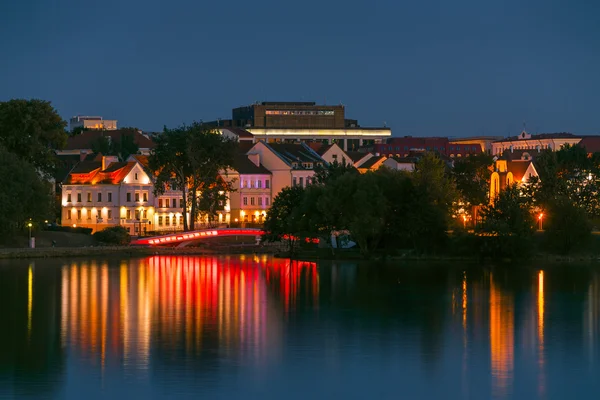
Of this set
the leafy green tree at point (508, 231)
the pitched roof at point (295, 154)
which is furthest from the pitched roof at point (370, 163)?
the leafy green tree at point (508, 231)

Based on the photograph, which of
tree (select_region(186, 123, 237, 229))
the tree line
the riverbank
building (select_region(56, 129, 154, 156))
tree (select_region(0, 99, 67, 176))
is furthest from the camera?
building (select_region(56, 129, 154, 156))

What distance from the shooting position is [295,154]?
A: 122m

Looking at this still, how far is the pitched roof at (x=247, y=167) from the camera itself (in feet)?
378

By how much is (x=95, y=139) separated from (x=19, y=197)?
217ft

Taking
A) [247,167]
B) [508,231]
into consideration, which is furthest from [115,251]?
[247,167]

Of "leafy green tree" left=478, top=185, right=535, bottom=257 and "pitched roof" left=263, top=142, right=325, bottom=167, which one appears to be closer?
"leafy green tree" left=478, top=185, right=535, bottom=257

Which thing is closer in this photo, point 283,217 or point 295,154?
point 283,217

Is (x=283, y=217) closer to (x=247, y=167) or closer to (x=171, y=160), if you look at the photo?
(x=171, y=160)

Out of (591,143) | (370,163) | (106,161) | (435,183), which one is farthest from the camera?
(591,143)

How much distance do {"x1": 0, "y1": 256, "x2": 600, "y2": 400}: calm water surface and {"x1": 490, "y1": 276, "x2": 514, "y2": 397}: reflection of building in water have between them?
89 millimetres

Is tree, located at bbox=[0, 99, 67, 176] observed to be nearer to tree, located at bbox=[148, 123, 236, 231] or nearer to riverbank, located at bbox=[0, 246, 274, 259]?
tree, located at bbox=[148, 123, 236, 231]

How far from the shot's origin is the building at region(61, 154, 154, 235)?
10375 cm

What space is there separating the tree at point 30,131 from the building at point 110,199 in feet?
23.1

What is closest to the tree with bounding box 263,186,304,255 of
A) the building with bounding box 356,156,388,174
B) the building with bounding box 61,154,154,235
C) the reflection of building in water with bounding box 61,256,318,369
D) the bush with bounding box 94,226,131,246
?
the reflection of building in water with bounding box 61,256,318,369
